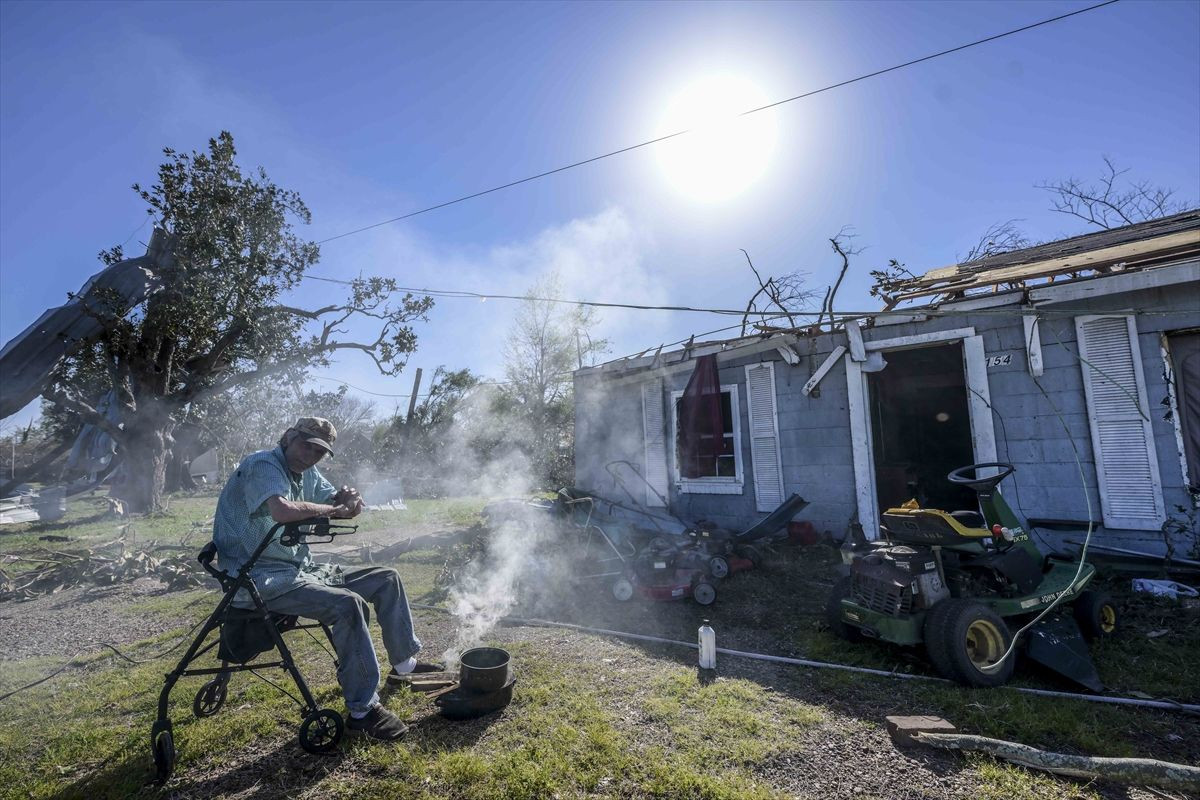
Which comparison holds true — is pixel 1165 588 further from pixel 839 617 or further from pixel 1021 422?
pixel 839 617

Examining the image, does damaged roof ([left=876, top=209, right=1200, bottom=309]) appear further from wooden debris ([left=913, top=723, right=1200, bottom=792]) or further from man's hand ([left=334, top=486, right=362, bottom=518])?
man's hand ([left=334, top=486, right=362, bottom=518])

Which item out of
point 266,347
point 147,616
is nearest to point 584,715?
point 147,616

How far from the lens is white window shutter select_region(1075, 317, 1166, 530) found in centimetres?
600

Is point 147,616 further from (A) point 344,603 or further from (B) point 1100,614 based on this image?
(B) point 1100,614

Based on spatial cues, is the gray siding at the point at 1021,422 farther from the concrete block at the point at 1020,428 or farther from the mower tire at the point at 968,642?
the mower tire at the point at 968,642

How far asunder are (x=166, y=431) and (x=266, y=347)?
3738 mm

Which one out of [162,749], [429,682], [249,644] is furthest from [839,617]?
[162,749]

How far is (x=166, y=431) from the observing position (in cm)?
1638

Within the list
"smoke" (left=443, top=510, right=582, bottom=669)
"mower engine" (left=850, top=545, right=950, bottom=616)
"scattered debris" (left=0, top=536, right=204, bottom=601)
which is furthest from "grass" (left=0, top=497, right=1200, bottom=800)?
"scattered debris" (left=0, top=536, right=204, bottom=601)

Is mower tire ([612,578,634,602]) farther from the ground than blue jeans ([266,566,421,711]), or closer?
closer

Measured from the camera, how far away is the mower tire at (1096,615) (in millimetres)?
4586

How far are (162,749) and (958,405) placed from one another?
519 inches

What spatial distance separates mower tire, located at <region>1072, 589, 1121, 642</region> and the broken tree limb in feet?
6.98

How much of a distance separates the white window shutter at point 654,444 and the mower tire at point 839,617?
5309 millimetres
